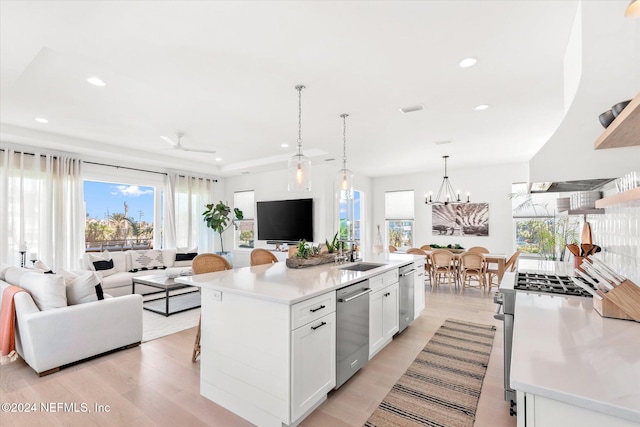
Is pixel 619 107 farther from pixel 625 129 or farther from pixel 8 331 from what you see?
pixel 8 331

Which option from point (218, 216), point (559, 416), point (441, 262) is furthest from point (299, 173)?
point (218, 216)

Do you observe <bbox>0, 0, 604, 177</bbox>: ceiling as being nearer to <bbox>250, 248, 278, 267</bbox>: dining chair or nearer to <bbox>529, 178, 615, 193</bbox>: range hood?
<bbox>529, 178, 615, 193</bbox>: range hood

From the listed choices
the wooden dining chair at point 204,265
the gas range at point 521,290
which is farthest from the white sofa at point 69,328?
the gas range at point 521,290

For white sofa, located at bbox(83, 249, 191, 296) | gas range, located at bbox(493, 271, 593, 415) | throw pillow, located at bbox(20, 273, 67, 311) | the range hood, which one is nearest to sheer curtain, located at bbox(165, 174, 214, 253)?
white sofa, located at bbox(83, 249, 191, 296)

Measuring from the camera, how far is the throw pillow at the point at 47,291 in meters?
2.86

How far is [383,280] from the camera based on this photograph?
3086 millimetres

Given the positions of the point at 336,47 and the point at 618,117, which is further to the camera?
the point at 336,47

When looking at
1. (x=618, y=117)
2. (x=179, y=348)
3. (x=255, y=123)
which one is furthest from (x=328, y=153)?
(x=618, y=117)

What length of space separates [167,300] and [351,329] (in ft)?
10.1

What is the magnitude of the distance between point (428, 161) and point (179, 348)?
5743 mm

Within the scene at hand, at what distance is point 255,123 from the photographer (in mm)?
4305

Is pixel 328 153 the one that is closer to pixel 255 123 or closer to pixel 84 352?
pixel 255 123

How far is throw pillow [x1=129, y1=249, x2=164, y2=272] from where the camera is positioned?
5.93 metres

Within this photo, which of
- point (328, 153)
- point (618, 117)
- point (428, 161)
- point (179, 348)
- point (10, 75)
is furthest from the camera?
point (428, 161)
